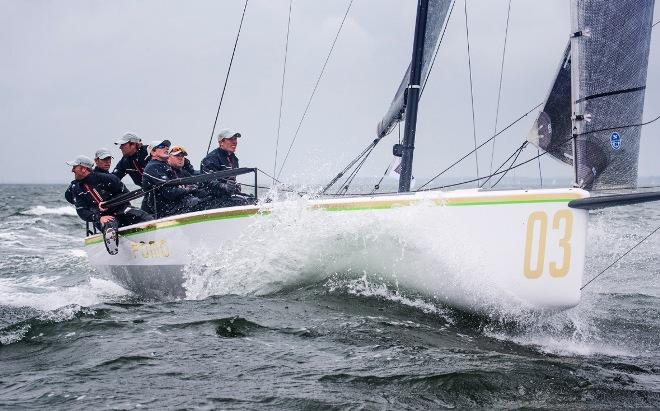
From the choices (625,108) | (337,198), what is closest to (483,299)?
(337,198)

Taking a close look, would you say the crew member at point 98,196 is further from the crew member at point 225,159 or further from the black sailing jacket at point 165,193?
the crew member at point 225,159

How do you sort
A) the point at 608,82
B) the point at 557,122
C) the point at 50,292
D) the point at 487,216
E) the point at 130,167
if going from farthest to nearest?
the point at 130,167
the point at 50,292
the point at 557,122
the point at 608,82
the point at 487,216

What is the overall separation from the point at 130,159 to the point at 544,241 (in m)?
5.04

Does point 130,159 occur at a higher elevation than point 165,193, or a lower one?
higher

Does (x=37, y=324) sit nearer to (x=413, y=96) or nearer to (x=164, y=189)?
(x=164, y=189)

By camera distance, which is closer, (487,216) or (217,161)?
(487,216)

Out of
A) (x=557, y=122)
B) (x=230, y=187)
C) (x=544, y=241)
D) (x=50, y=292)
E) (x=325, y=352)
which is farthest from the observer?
(x=50, y=292)

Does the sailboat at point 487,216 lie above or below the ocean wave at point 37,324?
above

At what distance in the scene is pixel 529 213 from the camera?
160 inches

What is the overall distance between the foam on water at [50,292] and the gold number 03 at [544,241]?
3.71 meters

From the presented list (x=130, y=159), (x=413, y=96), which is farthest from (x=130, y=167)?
(x=413, y=96)

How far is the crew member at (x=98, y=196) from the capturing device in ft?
21.5

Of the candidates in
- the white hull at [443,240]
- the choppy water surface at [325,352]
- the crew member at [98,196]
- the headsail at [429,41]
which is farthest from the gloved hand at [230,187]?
the headsail at [429,41]

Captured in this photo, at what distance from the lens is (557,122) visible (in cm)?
556
